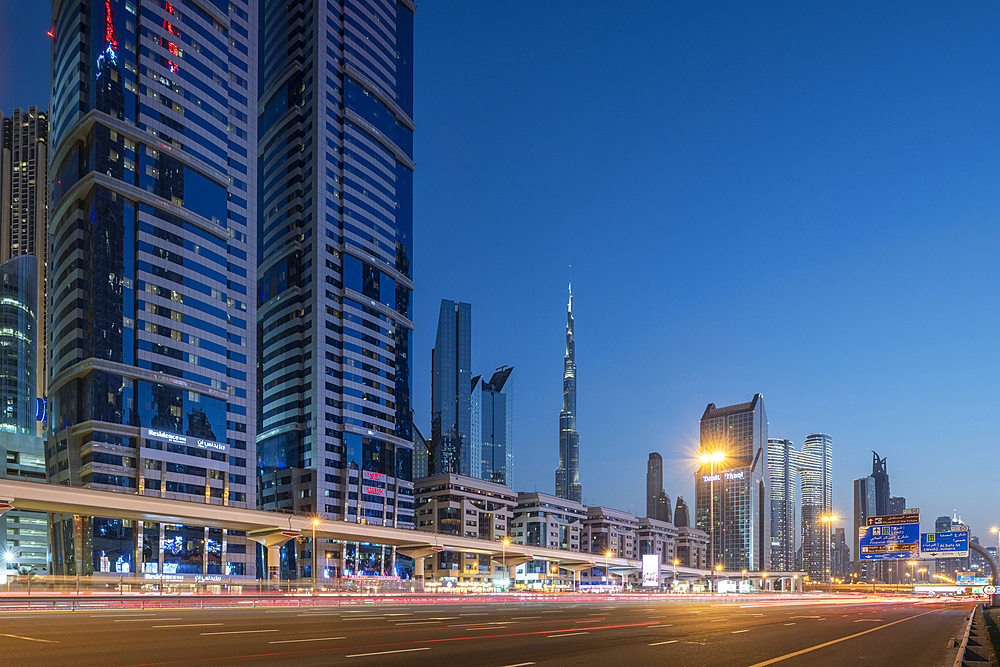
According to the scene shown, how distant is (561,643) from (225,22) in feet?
520

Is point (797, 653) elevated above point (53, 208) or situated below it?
below

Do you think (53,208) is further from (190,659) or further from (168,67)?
(190,659)

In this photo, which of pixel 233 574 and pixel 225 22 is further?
pixel 225 22

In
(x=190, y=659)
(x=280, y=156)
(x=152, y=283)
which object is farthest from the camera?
(x=280, y=156)

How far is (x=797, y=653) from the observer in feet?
83.8

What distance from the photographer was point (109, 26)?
13588cm

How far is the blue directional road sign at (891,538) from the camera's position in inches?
3428

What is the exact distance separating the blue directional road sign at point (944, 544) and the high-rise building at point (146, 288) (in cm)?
10680

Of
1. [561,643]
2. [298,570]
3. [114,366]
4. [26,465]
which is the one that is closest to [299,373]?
[298,570]

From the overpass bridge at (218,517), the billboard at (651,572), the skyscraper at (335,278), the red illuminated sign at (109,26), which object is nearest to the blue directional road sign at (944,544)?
the billboard at (651,572)

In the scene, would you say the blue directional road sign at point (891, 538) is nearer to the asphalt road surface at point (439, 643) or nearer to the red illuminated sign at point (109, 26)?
the asphalt road surface at point (439, 643)

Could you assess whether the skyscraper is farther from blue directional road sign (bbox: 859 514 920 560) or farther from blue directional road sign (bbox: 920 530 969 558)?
blue directional road sign (bbox: 920 530 969 558)

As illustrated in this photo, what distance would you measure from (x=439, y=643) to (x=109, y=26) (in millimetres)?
142702

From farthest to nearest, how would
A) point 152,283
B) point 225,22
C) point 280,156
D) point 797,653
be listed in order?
1. point 280,156
2. point 225,22
3. point 152,283
4. point 797,653
